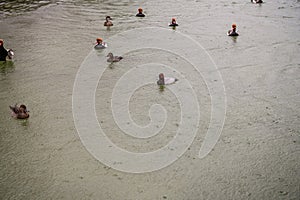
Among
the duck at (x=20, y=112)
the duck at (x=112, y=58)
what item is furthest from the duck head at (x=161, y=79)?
the duck at (x=20, y=112)

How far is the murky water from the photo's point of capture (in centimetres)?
223

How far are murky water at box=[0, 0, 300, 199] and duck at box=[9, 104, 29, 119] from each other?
6cm

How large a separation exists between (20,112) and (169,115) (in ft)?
4.47

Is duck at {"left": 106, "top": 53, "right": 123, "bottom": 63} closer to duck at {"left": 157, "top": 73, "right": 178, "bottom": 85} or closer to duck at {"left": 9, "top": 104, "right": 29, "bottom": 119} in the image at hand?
duck at {"left": 157, "top": 73, "right": 178, "bottom": 85}

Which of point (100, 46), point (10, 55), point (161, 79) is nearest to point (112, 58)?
point (100, 46)

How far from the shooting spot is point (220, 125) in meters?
2.86

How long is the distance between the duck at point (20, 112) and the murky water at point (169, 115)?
6 centimetres

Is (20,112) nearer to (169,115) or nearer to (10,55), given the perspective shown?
(169,115)

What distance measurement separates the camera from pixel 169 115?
3.01 metres

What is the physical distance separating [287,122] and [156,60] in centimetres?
192

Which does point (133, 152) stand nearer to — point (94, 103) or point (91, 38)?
point (94, 103)

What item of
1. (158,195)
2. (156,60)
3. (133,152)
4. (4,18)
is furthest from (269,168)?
(4,18)

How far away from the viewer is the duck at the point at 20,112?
118 inches

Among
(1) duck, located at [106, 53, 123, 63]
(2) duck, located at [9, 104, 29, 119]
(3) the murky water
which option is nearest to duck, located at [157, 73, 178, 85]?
(3) the murky water
